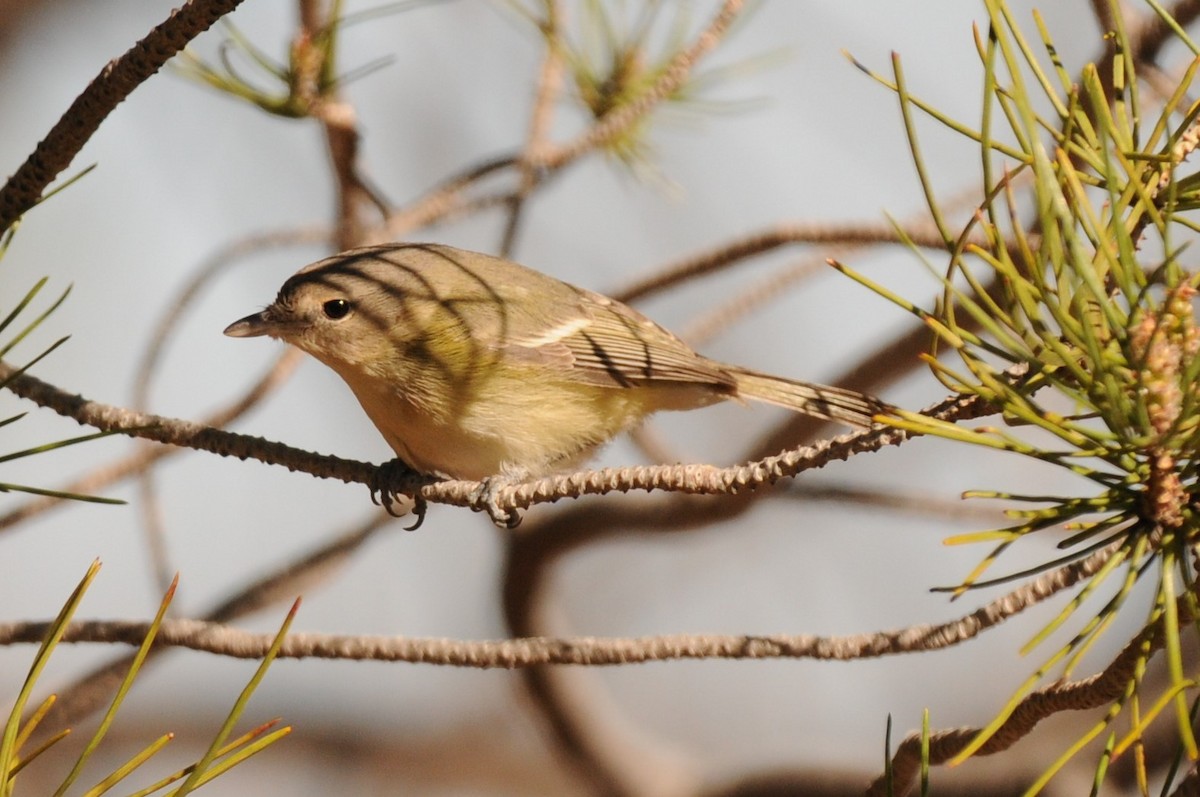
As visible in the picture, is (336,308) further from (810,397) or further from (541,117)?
(810,397)

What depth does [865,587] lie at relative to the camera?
7684mm

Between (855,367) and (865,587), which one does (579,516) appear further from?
(865,587)

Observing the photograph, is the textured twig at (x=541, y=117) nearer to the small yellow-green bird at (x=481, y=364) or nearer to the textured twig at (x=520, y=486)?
the small yellow-green bird at (x=481, y=364)

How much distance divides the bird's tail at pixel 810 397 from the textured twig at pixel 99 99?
146 centimetres

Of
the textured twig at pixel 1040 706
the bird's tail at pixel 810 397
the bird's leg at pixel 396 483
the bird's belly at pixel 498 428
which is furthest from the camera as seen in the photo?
the bird's belly at pixel 498 428

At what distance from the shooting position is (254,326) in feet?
9.72

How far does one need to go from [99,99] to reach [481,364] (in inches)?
54.3

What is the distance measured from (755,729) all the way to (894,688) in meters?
1.19

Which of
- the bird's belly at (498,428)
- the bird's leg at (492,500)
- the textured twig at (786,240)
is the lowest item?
the bird's leg at (492,500)

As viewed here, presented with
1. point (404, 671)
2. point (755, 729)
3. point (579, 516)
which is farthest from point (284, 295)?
point (755, 729)

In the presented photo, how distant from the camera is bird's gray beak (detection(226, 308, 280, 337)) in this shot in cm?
296

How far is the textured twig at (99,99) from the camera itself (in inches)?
67.1

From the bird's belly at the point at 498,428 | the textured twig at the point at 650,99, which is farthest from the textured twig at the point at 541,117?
the bird's belly at the point at 498,428

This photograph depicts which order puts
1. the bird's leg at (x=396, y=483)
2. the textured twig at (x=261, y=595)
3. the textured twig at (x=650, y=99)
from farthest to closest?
1. the textured twig at (x=261, y=595)
2. the textured twig at (x=650, y=99)
3. the bird's leg at (x=396, y=483)
